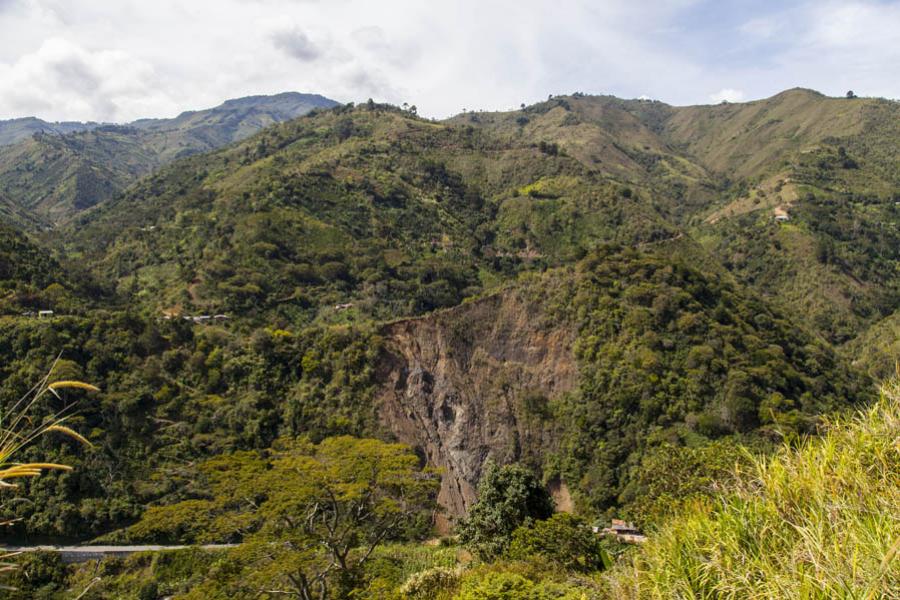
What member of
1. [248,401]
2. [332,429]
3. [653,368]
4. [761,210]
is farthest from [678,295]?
[761,210]

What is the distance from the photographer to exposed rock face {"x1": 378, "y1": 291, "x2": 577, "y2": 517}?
30219 millimetres

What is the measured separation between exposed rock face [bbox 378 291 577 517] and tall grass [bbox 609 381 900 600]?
2260 centimetres

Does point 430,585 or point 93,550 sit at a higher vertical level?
point 430,585

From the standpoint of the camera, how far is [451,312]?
33.9 m

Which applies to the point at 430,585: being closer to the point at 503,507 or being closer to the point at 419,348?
the point at 503,507

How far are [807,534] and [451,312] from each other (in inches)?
1116

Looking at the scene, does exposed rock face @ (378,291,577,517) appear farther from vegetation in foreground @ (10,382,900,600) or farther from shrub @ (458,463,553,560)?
vegetation in foreground @ (10,382,900,600)

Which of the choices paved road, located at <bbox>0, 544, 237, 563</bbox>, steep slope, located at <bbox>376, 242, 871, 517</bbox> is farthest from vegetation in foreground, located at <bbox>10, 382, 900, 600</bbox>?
paved road, located at <bbox>0, 544, 237, 563</bbox>

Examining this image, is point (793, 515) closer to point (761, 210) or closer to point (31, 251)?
point (31, 251)

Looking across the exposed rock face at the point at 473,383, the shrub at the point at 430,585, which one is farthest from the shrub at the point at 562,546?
the exposed rock face at the point at 473,383

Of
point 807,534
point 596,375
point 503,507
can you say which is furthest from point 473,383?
point 807,534

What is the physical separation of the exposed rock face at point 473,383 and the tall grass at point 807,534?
22598mm

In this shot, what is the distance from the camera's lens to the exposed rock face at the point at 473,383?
3022 cm

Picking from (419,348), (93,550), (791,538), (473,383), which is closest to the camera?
(791,538)
